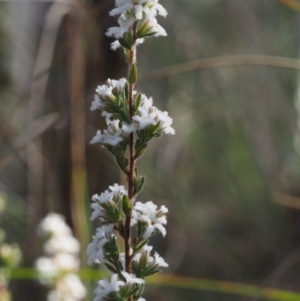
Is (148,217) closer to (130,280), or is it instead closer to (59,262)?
(130,280)

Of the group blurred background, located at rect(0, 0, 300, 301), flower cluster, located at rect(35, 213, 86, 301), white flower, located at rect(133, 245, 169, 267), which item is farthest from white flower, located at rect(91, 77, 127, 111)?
blurred background, located at rect(0, 0, 300, 301)

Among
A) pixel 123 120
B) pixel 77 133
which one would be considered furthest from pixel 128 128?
pixel 77 133

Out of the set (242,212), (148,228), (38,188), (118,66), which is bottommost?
(148,228)

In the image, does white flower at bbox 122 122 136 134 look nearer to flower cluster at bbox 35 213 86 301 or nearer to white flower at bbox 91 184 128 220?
white flower at bbox 91 184 128 220

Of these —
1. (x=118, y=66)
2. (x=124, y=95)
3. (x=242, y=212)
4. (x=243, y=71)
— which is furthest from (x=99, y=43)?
(x=124, y=95)

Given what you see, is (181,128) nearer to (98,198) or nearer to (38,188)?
(38,188)

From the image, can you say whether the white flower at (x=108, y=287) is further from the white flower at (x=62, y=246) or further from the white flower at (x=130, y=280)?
the white flower at (x=62, y=246)
